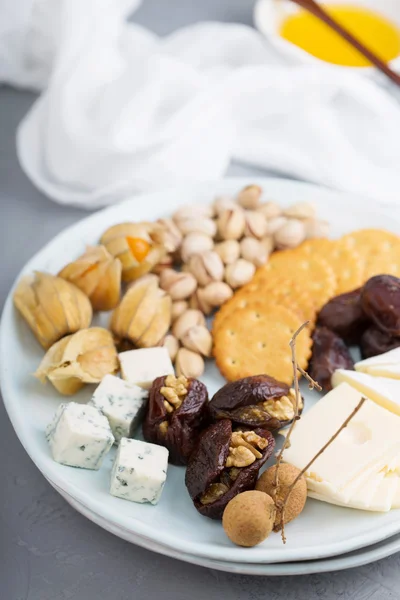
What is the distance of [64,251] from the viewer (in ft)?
4.63

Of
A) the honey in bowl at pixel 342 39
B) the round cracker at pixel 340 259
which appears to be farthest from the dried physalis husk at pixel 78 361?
the honey in bowl at pixel 342 39

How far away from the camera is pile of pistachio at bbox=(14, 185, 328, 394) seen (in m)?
1.21

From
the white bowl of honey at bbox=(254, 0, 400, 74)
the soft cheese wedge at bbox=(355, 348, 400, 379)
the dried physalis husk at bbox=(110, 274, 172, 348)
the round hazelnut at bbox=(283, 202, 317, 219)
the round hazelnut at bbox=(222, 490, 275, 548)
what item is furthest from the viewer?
the white bowl of honey at bbox=(254, 0, 400, 74)

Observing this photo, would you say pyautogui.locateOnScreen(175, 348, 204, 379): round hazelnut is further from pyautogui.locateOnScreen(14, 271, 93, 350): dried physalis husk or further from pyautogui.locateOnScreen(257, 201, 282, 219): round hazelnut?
pyautogui.locateOnScreen(257, 201, 282, 219): round hazelnut

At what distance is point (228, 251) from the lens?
140cm

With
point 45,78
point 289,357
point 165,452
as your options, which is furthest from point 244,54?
point 165,452

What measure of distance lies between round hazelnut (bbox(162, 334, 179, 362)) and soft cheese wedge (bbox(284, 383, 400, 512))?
27cm

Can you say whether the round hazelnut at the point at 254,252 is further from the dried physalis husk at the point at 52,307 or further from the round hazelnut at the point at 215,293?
the dried physalis husk at the point at 52,307

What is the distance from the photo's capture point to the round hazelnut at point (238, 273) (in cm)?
138

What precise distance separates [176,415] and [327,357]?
0.96 feet

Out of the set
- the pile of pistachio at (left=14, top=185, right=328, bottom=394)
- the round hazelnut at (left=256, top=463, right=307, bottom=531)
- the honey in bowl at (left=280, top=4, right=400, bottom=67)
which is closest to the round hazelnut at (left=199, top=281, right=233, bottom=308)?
the pile of pistachio at (left=14, top=185, right=328, bottom=394)

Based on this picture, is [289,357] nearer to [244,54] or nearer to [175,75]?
[175,75]

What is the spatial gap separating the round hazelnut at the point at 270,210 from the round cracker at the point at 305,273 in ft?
0.26

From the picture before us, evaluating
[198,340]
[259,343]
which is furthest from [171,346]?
[259,343]
